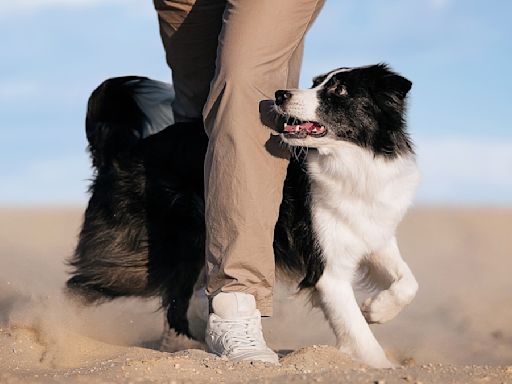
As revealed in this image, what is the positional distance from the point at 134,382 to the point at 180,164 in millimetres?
1802

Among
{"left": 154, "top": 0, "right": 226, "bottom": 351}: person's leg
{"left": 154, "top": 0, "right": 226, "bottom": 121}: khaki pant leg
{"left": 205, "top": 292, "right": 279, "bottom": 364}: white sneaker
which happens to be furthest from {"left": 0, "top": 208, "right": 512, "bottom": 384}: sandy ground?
{"left": 154, "top": 0, "right": 226, "bottom": 121}: khaki pant leg

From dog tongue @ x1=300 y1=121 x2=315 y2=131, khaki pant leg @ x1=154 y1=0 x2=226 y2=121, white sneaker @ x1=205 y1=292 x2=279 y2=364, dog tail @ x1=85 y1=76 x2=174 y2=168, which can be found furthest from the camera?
dog tail @ x1=85 y1=76 x2=174 y2=168

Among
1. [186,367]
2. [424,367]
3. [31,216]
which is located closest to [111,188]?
[186,367]

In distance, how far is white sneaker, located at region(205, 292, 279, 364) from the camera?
418 cm

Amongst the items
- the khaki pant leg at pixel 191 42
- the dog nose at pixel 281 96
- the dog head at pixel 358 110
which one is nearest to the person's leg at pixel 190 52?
the khaki pant leg at pixel 191 42

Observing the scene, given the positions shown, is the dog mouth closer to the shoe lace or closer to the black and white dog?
the black and white dog

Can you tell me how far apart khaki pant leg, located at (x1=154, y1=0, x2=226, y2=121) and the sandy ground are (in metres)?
1.22

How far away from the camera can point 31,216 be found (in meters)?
23.8

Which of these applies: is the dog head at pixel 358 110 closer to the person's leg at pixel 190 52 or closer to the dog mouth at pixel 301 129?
the dog mouth at pixel 301 129

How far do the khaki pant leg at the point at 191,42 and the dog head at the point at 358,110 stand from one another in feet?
1.96

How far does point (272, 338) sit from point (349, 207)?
161 centimetres

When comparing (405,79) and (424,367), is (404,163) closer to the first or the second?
(405,79)

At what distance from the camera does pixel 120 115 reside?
5383mm

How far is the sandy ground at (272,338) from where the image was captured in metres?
3.68
